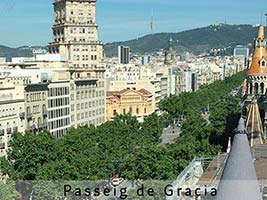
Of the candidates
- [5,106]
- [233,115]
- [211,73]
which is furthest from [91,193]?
[211,73]

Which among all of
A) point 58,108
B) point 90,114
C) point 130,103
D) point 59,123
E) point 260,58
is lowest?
point 130,103

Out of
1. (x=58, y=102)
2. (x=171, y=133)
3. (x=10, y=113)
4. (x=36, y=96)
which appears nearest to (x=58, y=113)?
(x=58, y=102)

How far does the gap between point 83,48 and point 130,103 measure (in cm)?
1649

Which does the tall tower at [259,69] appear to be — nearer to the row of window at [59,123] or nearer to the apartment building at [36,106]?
the row of window at [59,123]

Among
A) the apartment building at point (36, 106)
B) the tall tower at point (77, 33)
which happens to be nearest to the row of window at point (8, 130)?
the apartment building at point (36, 106)

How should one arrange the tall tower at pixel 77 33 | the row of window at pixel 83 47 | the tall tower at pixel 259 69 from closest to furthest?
the tall tower at pixel 259 69 → the tall tower at pixel 77 33 → the row of window at pixel 83 47

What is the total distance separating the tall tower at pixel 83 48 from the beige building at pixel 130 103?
25.6ft

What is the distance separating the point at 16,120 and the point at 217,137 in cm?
1536

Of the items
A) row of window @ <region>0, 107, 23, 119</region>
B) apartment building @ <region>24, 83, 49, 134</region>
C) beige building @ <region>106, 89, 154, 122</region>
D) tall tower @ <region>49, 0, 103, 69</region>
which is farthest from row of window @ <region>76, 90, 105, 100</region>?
row of window @ <region>0, 107, 23, 119</region>

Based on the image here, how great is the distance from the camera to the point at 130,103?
8300 centimetres

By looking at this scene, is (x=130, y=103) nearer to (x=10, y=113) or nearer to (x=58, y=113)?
(x=58, y=113)

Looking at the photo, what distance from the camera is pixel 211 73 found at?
522 feet

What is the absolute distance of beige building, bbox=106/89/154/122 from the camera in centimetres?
7894

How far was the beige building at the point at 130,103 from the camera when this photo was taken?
259 feet
